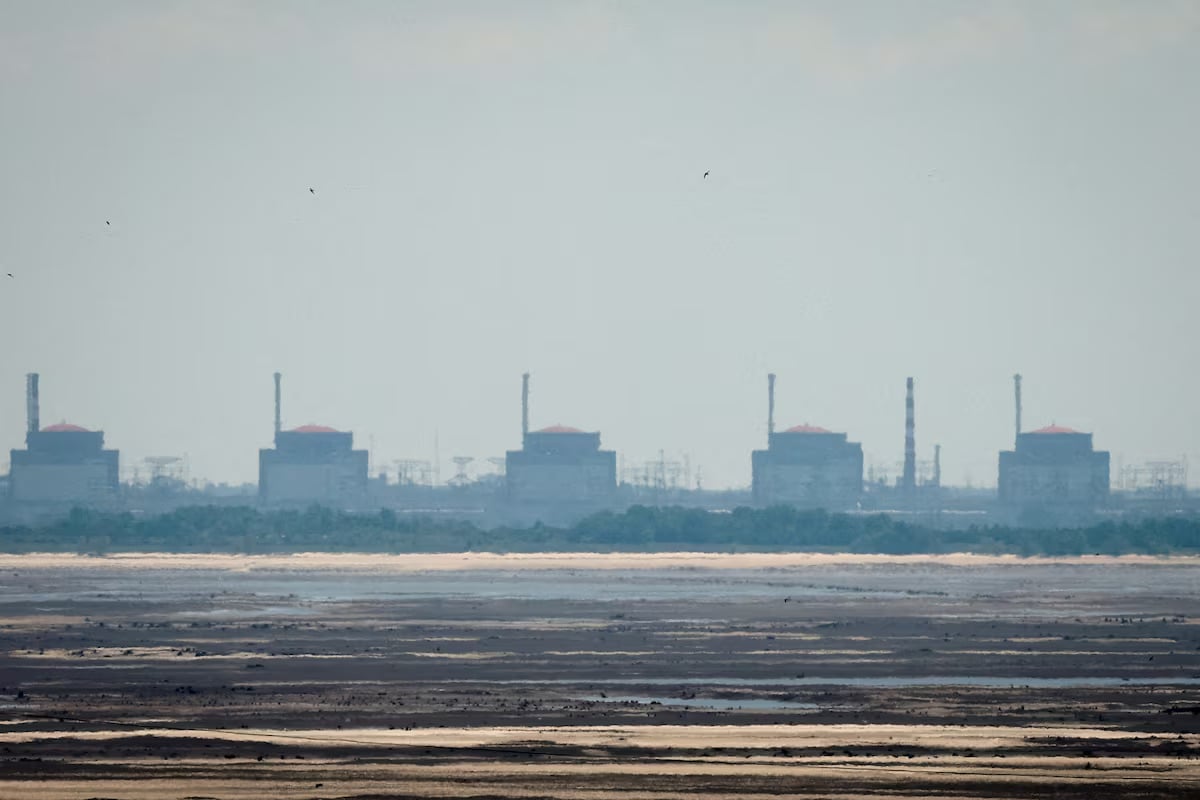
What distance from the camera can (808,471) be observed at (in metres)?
192

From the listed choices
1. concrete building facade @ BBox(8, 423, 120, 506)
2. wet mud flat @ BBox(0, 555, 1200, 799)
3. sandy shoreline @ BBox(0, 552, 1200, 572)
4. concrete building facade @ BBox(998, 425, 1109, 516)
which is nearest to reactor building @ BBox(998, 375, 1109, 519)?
concrete building facade @ BBox(998, 425, 1109, 516)

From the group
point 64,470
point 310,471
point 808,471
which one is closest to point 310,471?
point 310,471

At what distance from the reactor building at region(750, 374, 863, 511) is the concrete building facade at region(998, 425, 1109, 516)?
46.6ft

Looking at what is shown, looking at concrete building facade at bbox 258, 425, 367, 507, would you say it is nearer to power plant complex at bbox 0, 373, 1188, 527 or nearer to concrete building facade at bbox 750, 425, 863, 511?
power plant complex at bbox 0, 373, 1188, 527

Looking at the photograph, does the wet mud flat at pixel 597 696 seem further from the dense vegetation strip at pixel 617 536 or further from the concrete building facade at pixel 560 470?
the concrete building facade at pixel 560 470

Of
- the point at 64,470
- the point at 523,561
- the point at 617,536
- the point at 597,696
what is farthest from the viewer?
the point at 64,470

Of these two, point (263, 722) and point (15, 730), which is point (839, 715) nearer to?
point (263, 722)

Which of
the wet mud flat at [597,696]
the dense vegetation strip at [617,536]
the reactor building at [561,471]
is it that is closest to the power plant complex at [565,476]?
the reactor building at [561,471]

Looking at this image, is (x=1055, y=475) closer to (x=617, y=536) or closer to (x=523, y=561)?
(x=617, y=536)

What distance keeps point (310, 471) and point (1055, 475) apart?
68300 millimetres

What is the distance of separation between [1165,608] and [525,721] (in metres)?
40.1

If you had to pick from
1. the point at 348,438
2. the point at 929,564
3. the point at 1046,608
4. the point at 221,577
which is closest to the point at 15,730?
the point at 1046,608

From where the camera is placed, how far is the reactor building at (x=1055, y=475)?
18588 centimetres

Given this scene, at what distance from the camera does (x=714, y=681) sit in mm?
41844
